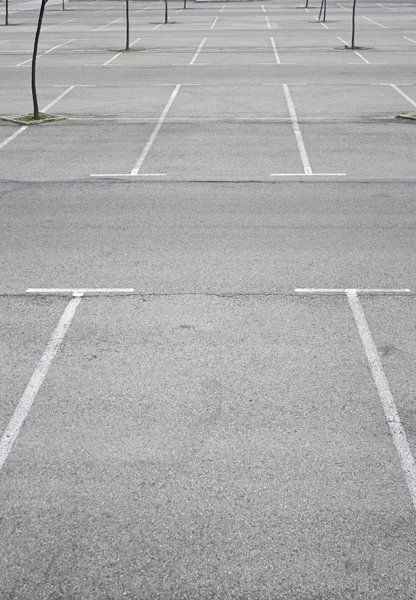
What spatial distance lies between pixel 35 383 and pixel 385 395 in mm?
3401

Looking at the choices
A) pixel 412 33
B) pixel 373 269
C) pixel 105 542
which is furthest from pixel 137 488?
pixel 412 33

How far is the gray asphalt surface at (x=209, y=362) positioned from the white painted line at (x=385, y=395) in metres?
0.03

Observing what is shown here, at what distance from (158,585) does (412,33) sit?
39.8 m

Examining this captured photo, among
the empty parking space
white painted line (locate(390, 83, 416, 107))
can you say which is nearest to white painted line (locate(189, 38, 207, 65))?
white painted line (locate(390, 83, 416, 107))

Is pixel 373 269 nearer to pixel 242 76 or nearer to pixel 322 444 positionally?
pixel 322 444

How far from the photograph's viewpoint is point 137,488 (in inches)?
234

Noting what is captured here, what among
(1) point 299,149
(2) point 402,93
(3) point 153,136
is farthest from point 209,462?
(2) point 402,93

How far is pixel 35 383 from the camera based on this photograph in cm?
745

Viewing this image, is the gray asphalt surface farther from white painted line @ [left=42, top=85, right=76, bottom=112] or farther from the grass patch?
white painted line @ [left=42, top=85, right=76, bottom=112]

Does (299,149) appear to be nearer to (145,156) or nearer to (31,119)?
(145,156)

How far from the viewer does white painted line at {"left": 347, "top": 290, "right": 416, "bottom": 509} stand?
244 inches

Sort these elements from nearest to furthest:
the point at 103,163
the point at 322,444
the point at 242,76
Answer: the point at 322,444 → the point at 103,163 → the point at 242,76

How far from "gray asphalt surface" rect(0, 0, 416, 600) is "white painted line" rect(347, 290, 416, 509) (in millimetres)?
26

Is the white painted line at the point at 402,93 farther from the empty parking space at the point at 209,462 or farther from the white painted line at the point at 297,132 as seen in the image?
the empty parking space at the point at 209,462
